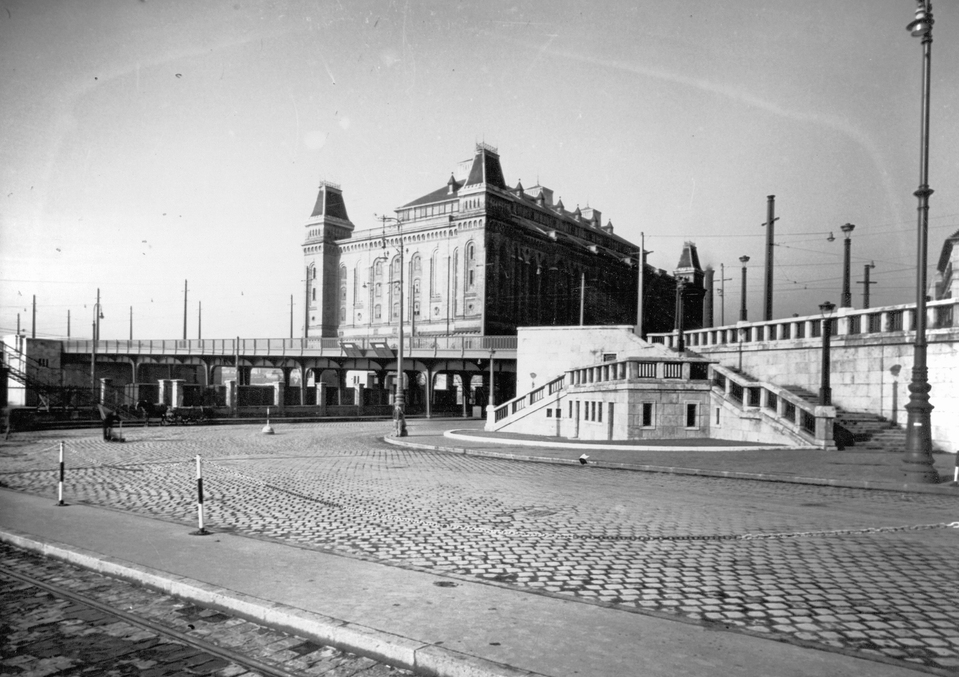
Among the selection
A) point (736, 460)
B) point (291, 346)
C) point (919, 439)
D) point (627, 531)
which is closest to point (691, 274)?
point (291, 346)

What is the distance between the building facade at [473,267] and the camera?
272 ft

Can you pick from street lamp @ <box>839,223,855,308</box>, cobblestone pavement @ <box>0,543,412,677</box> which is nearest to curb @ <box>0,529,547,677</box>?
cobblestone pavement @ <box>0,543,412,677</box>

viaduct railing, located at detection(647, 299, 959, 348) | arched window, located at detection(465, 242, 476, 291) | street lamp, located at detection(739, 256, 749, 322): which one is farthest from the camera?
arched window, located at detection(465, 242, 476, 291)

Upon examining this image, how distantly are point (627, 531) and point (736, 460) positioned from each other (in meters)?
10.2

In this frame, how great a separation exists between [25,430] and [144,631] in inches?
1273

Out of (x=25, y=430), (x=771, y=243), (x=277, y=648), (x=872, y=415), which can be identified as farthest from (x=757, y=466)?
(x=25, y=430)

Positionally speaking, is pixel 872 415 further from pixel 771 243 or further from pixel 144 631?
pixel 144 631

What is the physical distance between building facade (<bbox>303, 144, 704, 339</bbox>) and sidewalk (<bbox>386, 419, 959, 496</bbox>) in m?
53.3

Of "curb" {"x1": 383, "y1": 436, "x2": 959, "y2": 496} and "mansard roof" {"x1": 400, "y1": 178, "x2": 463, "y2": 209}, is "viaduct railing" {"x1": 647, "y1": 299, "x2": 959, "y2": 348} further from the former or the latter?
"mansard roof" {"x1": 400, "y1": 178, "x2": 463, "y2": 209}

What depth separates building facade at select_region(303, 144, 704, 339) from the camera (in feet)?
272

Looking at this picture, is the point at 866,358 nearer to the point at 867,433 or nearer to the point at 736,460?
the point at 867,433

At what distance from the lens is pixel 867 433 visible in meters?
21.3

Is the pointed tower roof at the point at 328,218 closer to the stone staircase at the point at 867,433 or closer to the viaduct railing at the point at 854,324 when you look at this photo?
the viaduct railing at the point at 854,324

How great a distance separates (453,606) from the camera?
557cm
